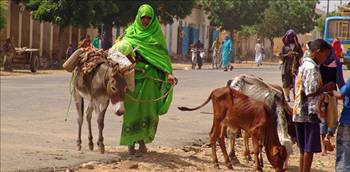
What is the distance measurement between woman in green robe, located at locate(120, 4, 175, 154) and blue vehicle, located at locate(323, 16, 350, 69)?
26862 millimetres

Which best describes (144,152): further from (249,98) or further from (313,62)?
(313,62)

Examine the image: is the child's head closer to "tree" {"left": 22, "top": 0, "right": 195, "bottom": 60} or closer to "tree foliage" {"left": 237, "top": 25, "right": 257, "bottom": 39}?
"tree" {"left": 22, "top": 0, "right": 195, "bottom": 60}

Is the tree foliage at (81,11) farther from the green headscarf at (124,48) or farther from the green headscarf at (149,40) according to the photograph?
the green headscarf at (124,48)

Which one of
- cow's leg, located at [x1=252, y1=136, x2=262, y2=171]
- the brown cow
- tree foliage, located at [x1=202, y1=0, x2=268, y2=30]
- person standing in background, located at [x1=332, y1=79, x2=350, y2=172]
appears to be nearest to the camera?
→ person standing in background, located at [x1=332, y1=79, x2=350, y2=172]

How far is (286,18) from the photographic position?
7006 cm

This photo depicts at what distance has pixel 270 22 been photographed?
67.2 meters

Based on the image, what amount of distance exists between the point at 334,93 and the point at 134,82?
3.09m

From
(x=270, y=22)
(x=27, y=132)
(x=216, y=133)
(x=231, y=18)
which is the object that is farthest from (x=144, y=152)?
(x=270, y=22)

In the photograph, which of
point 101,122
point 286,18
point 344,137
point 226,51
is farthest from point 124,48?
point 286,18

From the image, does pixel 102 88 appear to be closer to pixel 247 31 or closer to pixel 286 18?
pixel 247 31

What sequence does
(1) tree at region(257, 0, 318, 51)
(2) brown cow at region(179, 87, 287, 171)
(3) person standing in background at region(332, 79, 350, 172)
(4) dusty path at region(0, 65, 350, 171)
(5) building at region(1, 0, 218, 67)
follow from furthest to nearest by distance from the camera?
(1) tree at region(257, 0, 318, 51) < (5) building at region(1, 0, 218, 67) < (4) dusty path at region(0, 65, 350, 171) < (2) brown cow at region(179, 87, 287, 171) < (3) person standing in background at region(332, 79, 350, 172)

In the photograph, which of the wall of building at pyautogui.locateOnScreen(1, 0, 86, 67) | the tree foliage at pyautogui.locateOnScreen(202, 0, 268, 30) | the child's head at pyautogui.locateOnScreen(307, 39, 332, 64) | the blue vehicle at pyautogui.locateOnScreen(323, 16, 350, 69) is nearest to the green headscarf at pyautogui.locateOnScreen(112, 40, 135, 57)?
the child's head at pyautogui.locateOnScreen(307, 39, 332, 64)

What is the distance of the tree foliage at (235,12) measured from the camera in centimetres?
5841

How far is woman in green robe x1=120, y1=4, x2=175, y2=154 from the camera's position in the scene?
9.15m
